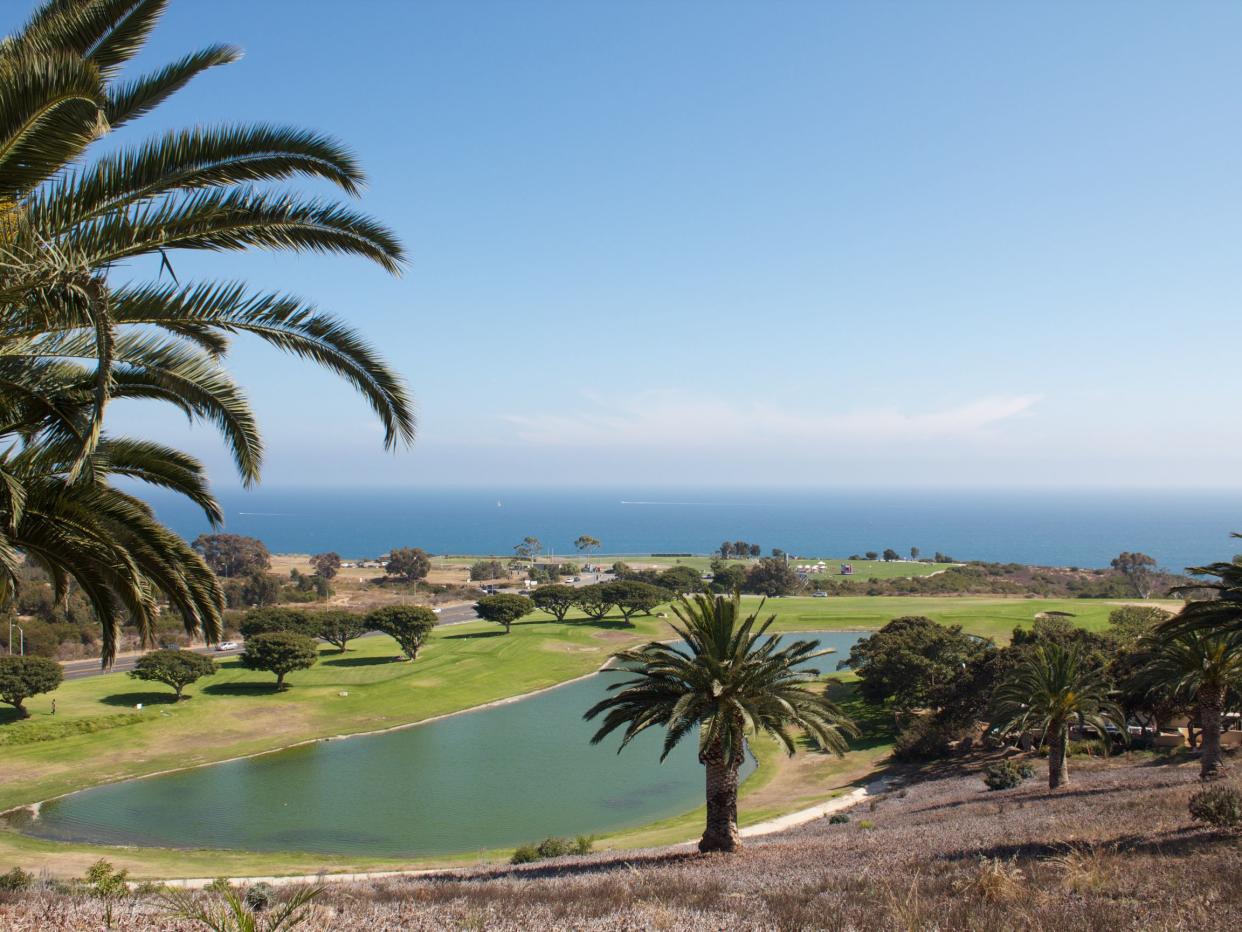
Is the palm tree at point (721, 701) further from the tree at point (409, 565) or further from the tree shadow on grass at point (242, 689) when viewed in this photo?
the tree at point (409, 565)

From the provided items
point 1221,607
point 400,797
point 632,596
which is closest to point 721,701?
point 1221,607

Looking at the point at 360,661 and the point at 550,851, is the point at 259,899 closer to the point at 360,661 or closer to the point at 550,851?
the point at 550,851

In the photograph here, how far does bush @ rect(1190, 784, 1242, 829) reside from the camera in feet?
44.3

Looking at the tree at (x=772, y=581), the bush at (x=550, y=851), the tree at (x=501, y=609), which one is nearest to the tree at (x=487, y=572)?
the tree at (x=772, y=581)

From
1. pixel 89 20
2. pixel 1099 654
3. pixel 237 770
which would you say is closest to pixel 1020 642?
pixel 1099 654

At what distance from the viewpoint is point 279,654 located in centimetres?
5231

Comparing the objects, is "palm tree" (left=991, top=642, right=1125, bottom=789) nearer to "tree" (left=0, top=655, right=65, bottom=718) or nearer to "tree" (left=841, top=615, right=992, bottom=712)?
"tree" (left=841, top=615, right=992, bottom=712)

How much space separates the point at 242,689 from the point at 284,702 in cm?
458

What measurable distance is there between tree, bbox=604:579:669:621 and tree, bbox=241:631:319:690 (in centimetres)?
3669

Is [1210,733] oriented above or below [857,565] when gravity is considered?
above

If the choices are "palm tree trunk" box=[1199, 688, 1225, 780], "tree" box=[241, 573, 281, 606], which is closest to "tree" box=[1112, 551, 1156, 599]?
"palm tree trunk" box=[1199, 688, 1225, 780]

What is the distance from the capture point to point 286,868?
80.6 feet

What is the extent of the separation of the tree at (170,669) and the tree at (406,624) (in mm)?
16109

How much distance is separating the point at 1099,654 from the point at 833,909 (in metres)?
36.8
